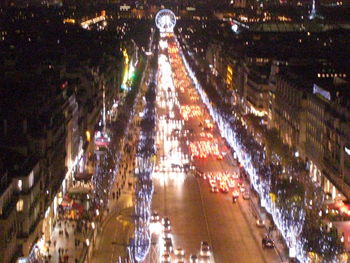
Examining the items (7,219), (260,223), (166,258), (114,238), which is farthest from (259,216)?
(7,219)

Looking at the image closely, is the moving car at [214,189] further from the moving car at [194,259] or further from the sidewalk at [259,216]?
the moving car at [194,259]

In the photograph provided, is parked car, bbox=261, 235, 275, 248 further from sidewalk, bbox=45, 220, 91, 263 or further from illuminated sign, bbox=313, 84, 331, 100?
illuminated sign, bbox=313, 84, 331, 100

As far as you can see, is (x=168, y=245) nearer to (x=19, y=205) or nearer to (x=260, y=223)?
(x=260, y=223)

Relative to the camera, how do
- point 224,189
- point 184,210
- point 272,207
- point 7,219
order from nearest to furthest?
point 7,219
point 272,207
point 184,210
point 224,189

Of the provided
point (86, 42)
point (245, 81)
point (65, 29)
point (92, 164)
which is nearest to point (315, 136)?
point (92, 164)

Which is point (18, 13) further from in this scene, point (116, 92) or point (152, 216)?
point (152, 216)

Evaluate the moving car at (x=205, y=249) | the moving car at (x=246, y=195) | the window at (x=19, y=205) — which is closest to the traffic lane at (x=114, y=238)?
the moving car at (x=205, y=249)

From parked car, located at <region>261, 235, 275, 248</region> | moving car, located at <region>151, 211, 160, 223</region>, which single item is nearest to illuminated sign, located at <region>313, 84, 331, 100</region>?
moving car, located at <region>151, 211, 160, 223</region>

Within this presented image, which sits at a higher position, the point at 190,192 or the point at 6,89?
the point at 6,89
